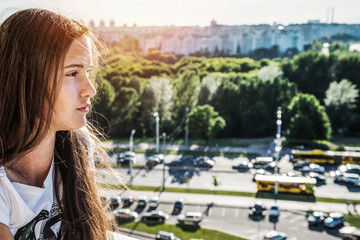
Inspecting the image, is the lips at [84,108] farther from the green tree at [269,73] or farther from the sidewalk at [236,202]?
the green tree at [269,73]

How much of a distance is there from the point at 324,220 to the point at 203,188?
2.65 meters

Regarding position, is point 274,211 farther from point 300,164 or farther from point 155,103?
point 155,103

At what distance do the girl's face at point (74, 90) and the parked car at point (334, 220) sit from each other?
6727 millimetres

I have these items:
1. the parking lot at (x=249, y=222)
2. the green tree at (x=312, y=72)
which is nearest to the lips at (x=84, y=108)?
the parking lot at (x=249, y=222)

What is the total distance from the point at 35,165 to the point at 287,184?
8.22m

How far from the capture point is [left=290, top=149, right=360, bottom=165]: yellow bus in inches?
401

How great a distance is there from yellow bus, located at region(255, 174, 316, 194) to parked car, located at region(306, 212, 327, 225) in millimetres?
1200

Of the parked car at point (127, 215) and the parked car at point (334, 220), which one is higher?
the parked car at point (334, 220)

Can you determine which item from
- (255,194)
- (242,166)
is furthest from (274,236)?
(242,166)

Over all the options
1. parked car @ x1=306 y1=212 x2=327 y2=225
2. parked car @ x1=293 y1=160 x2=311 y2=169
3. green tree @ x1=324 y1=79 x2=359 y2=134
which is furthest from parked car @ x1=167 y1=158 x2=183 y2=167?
green tree @ x1=324 y1=79 x2=359 y2=134

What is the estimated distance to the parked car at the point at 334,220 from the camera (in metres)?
6.76

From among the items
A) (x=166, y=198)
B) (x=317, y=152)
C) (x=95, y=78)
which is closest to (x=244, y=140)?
(x=317, y=152)

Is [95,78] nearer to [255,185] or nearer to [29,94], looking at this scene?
[29,94]

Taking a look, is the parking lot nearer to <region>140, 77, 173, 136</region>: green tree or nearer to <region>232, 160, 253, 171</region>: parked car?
<region>232, 160, 253, 171</region>: parked car
